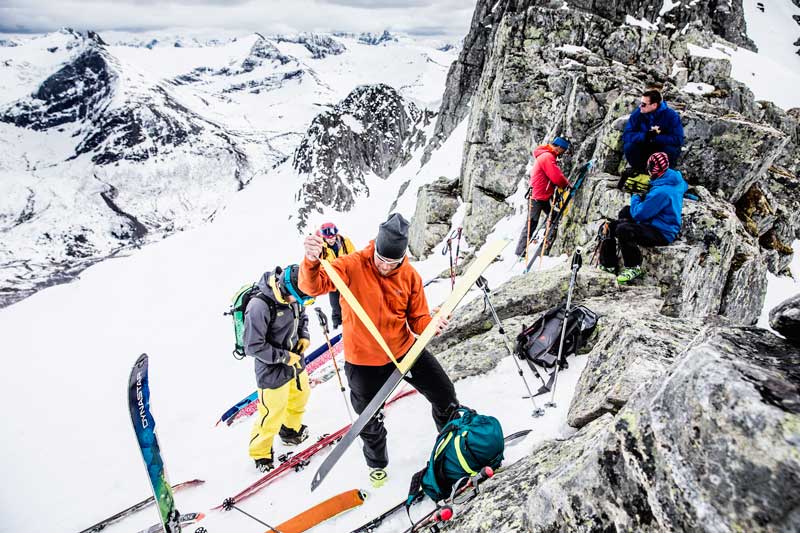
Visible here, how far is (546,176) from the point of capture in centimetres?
1226

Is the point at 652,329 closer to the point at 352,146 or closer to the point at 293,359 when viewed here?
the point at 293,359

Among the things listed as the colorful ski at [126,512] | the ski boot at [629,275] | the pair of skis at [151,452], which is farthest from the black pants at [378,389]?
the ski boot at [629,275]

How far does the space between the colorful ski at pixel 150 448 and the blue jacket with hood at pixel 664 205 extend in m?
9.15

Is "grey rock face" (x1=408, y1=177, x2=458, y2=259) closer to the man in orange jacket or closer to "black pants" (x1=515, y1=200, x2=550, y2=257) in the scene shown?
"black pants" (x1=515, y1=200, x2=550, y2=257)

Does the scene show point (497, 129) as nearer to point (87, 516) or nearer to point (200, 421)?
point (200, 421)

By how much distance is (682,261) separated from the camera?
8000 millimetres

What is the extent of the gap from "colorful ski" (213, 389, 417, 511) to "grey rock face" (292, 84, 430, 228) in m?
120

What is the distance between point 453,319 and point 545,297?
208 centimetres

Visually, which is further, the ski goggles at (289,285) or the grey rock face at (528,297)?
the grey rock face at (528,297)

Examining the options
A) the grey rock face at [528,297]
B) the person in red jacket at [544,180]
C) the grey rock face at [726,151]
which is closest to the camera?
the grey rock face at [528,297]

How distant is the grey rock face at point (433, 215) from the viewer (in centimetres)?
2538

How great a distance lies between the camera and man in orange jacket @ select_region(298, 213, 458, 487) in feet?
15.0

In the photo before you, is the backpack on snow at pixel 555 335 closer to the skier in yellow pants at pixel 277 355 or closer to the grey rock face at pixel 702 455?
the skier in yellow pants at pixel 277 355

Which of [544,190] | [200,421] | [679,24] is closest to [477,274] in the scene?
[544,190]
